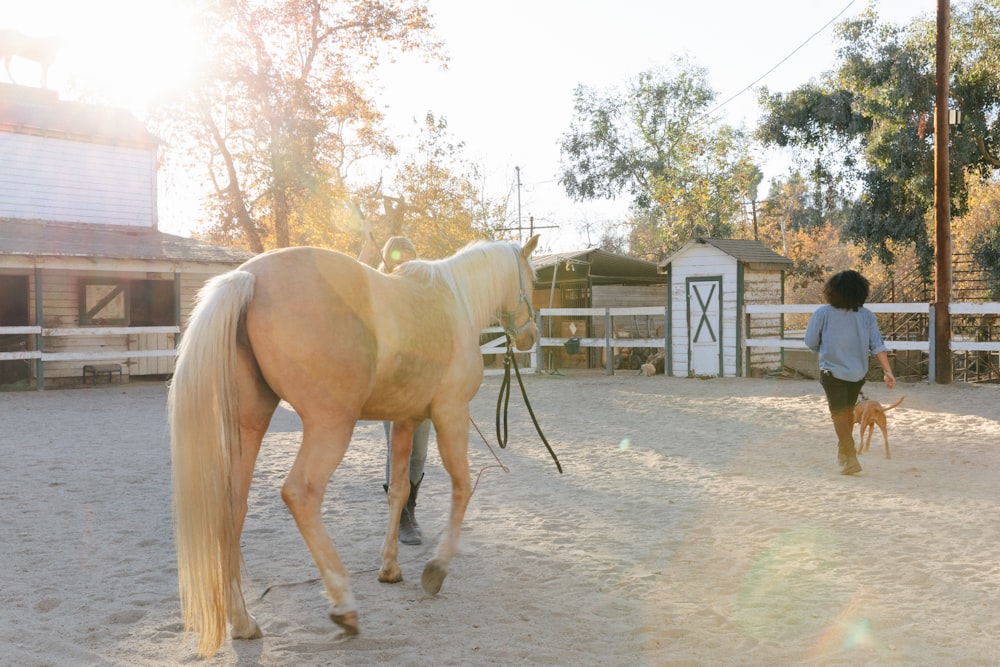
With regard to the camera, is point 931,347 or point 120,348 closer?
point 931,347

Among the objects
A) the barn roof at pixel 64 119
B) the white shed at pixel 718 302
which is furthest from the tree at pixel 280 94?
the white shed at pixel 718 302

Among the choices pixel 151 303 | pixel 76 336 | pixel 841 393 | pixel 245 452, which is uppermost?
pixel 151 303

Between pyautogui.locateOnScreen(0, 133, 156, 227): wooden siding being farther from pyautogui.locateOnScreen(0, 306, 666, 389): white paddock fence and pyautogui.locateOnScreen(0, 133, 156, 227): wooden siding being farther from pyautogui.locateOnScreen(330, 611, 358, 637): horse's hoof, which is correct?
pyautogui.locateOnScreen(330, 611, 358, 637): horse's hoof

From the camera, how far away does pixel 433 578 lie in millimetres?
3842

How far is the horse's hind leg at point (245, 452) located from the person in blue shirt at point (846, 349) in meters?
5.08

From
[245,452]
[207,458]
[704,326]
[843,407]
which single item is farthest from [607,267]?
[207,458]

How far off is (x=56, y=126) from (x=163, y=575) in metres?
18.5

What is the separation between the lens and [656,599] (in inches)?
150

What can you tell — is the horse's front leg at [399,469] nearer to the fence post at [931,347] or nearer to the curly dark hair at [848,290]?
the curly dark hair at [848,290]

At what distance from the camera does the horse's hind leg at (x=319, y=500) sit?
3291 millimetres

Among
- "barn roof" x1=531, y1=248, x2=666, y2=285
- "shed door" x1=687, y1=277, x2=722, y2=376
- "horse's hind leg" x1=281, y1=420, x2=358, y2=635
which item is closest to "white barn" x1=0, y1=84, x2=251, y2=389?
"barn roof" x1=531, y1=248, x2=666, y2=285

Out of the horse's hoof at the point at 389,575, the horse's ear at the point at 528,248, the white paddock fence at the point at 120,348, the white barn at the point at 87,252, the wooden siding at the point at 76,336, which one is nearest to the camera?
the horse's hoof at the point at 389,575

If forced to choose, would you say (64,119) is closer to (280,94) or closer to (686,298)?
(280,94)

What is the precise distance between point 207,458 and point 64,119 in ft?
66.7
